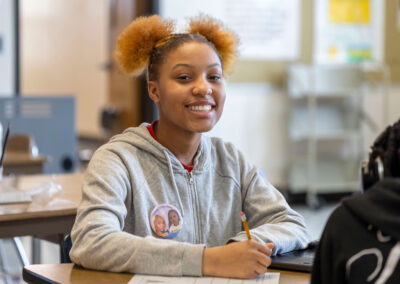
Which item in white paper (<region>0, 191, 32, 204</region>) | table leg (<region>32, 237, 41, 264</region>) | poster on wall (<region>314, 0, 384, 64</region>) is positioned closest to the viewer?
white paper (<region>0, 191, 32, 204</region>)

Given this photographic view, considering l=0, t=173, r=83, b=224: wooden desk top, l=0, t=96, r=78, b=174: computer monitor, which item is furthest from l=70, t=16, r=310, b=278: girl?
l=0, t=96, r=78, b=174: computer monitor

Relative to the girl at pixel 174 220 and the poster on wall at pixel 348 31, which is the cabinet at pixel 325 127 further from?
the girl at pixel 174 220

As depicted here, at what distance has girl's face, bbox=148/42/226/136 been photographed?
5.13 ft

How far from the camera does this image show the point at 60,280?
1257 millimetres

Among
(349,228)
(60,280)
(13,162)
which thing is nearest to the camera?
(349,228)

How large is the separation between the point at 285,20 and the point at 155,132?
438 cm

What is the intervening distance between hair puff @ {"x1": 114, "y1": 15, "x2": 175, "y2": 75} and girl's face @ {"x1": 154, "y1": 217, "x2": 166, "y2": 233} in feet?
1.25

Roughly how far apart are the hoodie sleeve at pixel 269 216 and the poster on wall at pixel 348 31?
14.6 ft

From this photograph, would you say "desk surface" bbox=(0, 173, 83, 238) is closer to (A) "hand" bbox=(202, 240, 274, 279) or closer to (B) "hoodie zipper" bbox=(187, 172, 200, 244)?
(B) "hoodie zipper" bbox=(187, 172, 200, 244)

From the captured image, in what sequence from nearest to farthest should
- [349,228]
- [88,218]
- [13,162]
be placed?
[349,228] → [88,218] → [13,162]

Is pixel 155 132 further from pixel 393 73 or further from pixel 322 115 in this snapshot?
pixel 393 73

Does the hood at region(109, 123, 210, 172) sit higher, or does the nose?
the nose

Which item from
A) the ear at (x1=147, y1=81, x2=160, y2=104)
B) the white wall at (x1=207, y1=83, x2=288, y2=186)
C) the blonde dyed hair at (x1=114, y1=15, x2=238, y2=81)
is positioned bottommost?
the white wall at (x1=207, y1=83, x2=288, y2=186)

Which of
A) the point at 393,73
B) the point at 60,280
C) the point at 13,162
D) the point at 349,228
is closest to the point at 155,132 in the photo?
the point at 60,280
